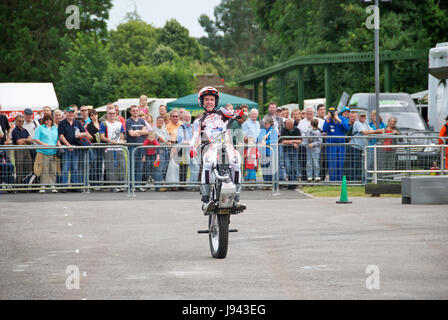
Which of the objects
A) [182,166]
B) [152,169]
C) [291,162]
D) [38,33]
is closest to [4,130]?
[152,169]

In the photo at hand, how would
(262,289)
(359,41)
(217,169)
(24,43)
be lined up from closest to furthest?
1. (262,289)
2. (217,169)
3. (359,41)
4. (24,43)

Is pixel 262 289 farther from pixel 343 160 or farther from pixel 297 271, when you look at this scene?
pixel 343 160

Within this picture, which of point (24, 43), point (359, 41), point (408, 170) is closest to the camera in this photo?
point (408, 170)

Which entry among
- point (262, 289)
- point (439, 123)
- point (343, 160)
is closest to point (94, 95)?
point (439, 123)

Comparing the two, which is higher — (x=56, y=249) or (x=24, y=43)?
(x=24, y=43)

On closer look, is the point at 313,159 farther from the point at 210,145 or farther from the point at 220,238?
the point at 220,238

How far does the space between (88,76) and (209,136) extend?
44899 millimetres

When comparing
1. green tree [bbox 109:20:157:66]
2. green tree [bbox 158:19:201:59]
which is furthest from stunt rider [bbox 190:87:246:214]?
green tree [bbox 109:20:157:66]

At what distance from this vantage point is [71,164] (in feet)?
65.3

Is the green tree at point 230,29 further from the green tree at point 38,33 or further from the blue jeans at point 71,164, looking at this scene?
the blue jeans at point 71,164

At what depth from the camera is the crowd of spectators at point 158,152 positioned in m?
19.8

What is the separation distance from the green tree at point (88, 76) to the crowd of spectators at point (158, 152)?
3333 cm
